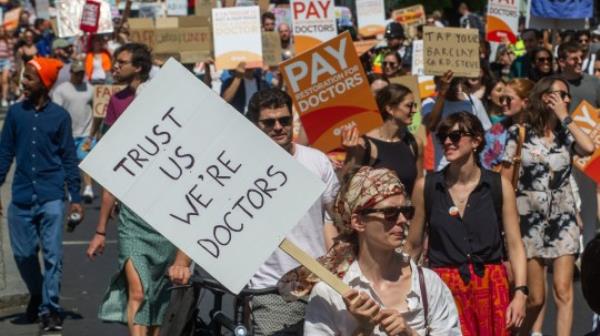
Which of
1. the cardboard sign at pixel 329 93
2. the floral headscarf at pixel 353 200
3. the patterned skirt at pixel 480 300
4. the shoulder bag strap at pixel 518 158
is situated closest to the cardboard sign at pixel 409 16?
the cardboard sign at pixel 329 93

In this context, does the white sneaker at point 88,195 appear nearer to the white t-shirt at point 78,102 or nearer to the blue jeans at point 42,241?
the white t-shirt at point 78,102

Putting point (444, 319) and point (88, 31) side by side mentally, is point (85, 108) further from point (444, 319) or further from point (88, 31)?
point (444, 319)

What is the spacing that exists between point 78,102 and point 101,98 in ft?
0.93

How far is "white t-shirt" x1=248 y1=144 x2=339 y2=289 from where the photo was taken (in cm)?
644

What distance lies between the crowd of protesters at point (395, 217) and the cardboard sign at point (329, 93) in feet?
0.39

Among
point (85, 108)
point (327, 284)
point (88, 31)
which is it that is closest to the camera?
point (327, 284)

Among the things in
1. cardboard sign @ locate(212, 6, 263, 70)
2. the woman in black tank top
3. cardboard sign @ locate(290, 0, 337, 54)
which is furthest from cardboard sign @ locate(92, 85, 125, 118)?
the woman in black tank top

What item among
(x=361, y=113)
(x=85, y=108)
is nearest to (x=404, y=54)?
(x=85, y=108)

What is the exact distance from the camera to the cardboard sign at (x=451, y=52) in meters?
13.0

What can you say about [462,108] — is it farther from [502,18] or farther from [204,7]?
[204,7]

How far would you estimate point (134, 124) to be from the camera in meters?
5.09

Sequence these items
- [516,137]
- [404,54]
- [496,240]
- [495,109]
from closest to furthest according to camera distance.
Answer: [496,240] → [516,137] → [495,109] → [404,54]

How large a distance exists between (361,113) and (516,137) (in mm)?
1425

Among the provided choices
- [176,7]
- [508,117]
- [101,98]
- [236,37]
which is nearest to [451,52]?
[508,117]
